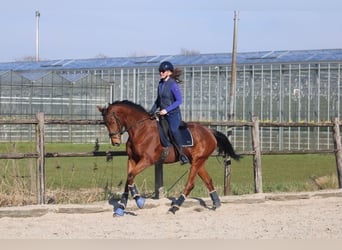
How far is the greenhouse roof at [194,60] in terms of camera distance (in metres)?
37.7

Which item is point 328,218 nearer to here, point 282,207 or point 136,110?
point 282,207

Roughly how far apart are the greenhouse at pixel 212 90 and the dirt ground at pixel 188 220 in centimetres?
2282

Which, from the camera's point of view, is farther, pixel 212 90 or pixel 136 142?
pixel 212 90

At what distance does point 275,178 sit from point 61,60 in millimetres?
31993

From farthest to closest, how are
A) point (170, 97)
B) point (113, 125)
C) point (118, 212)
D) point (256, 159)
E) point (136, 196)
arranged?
point (256, 159), point (170, 97), point (113, 125), point (136, 196), point (118, 212)

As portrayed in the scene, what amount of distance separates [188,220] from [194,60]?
104 feet

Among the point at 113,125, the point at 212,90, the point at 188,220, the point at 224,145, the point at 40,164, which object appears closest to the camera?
the point at 188,220

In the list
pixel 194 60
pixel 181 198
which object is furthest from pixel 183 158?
pixel 194 60

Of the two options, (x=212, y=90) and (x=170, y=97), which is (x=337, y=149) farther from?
(x=212, y=90)

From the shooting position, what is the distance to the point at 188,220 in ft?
34.5

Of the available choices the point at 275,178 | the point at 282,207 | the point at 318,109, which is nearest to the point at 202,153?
the point at 282,207

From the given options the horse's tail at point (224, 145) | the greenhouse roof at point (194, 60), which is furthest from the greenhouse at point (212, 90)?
the horse's tail at point (224, 145)

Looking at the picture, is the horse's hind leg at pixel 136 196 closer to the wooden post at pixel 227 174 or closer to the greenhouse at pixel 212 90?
the wooden post at pixel 227 174

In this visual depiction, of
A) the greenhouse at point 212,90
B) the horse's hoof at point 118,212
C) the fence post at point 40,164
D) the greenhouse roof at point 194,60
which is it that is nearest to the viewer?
the horse's hoof at point 118,212
